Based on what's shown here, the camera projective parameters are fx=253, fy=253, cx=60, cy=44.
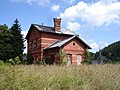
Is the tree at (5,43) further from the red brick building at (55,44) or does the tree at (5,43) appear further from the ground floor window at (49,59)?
the ground floor window at (49,59)

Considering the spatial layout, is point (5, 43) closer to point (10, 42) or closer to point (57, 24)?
point (10, 42)

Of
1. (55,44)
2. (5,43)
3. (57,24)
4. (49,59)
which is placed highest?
(57,24)

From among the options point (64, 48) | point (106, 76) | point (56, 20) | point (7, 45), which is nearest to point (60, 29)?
point (56, 20)

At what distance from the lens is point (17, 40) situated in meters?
53.6

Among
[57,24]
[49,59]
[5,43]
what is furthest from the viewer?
[5,43]

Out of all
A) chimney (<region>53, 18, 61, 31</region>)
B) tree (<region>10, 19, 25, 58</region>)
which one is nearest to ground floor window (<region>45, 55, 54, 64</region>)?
chimney (<region>53, 18, 61, 31</region>)

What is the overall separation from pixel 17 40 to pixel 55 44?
1793 centimetres

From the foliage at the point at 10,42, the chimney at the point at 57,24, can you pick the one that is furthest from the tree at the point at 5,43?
the chimney at the point at 57,24

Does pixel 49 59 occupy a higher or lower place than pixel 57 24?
lower

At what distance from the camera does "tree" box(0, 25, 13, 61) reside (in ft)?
167

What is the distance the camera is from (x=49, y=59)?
3816 cm

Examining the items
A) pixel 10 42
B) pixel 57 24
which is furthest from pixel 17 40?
pixel 57 24

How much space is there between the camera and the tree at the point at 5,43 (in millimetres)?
50750

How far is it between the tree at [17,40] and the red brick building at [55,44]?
34.1ft
